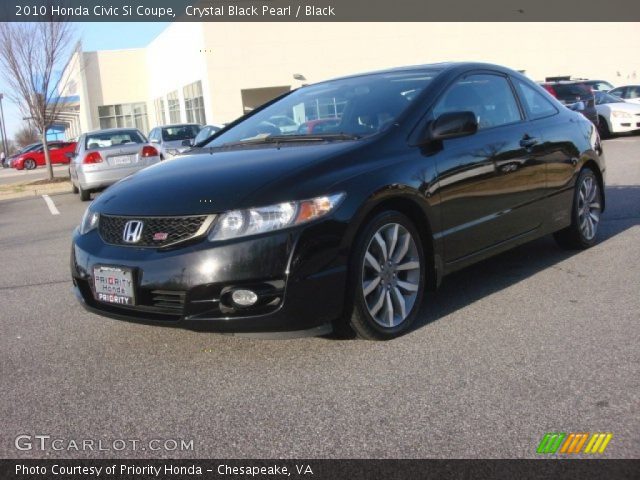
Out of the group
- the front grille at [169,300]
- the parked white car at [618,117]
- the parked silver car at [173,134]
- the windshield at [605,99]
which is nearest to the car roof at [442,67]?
the front grille at [169,300]

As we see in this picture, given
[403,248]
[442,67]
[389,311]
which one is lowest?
[389,311]

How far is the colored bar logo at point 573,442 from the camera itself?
2.71 meters

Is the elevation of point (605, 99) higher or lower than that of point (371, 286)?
higher

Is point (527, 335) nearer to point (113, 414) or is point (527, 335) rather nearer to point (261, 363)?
point (261, 363)

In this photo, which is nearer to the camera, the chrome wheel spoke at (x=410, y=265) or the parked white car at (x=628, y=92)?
the chrome wheel spoke at (x=410, y=265)

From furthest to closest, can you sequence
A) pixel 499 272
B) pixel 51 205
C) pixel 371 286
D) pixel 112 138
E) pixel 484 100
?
1. pixel 112 138
2. pixel 51 205
3. pixel 499 272
4. pixel 484 100
5. pixel 371 286

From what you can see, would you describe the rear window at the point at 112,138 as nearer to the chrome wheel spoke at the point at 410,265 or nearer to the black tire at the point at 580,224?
the black tire at the point at 580,224

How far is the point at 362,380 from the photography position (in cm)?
346

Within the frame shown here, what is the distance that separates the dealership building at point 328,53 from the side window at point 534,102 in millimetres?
30043

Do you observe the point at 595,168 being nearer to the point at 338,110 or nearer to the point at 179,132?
the point at 338,110

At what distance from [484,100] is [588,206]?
1736mm

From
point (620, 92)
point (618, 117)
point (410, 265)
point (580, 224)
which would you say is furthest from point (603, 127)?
point (410, 265)

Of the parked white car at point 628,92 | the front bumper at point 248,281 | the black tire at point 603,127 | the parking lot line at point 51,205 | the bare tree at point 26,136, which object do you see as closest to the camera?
the front bumper at point 248,281

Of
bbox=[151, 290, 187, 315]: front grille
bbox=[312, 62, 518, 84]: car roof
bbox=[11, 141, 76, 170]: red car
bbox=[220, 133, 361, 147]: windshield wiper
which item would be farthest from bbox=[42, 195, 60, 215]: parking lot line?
bbox=[11, 141, 76, 170]: red car
